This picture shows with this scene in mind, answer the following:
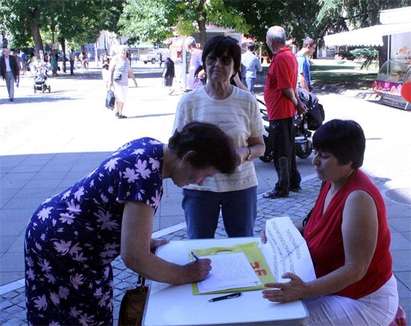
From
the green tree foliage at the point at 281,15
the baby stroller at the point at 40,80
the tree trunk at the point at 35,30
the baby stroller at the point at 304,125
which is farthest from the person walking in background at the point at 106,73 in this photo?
the tree trunk at the point at 35,30

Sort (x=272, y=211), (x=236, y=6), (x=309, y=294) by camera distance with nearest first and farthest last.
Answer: (x=309, y=294)
(x=272, y=211)
(x=236, y=6)

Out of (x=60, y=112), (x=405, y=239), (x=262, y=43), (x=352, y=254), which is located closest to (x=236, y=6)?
(x=262, y=43)

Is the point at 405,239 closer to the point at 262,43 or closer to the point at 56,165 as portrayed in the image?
the point at 56,165

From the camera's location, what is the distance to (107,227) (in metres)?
2.08

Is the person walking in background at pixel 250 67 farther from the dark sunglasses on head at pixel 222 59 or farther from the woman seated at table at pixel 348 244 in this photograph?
the woman seated at table at pixel 348 244

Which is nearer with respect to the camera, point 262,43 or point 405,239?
point 405,239

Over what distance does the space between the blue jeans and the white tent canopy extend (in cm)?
1484

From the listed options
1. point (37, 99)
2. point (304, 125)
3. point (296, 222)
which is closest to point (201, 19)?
point (37, 99)

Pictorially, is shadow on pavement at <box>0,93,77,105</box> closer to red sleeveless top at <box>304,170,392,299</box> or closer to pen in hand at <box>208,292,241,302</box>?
red sleeveless top at <box>304,170,392,299</box>

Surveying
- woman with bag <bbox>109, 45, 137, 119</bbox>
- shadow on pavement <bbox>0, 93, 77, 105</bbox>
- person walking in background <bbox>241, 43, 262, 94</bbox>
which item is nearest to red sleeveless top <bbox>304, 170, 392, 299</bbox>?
woman with bag <bbox>109, 45, 137, 119</bbox>

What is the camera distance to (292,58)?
20.0 ft

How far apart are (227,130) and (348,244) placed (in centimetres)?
121

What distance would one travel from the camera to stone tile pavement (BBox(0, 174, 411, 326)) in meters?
3.88

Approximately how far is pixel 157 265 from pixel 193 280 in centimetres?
17
